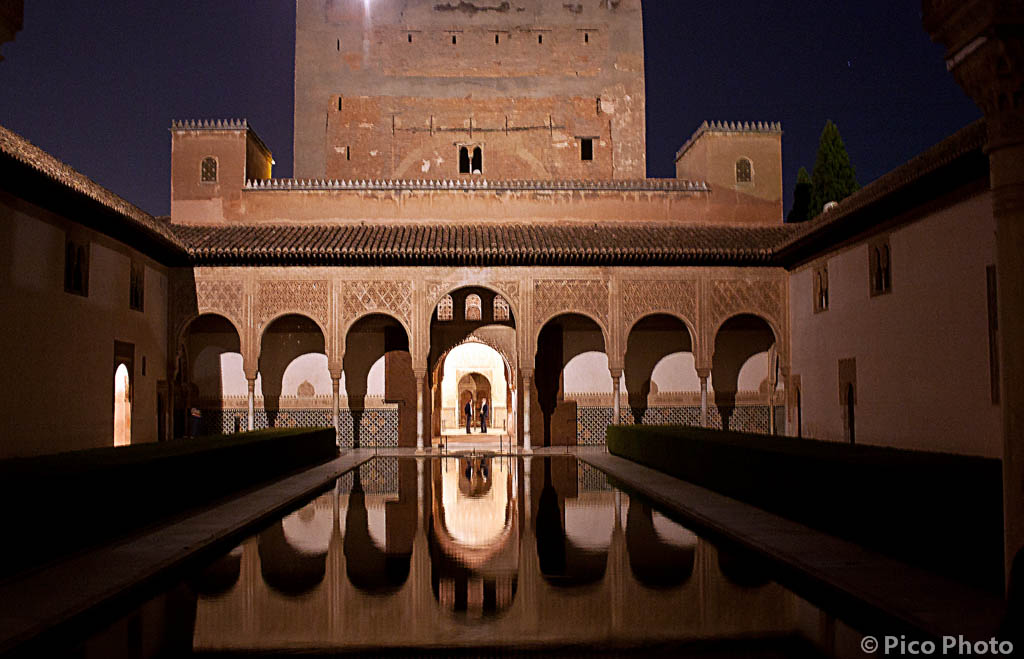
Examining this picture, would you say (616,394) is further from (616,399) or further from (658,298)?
(658,298)

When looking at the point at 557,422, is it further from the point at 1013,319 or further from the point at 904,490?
the point at 1013,319

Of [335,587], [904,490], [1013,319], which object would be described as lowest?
[335,587]

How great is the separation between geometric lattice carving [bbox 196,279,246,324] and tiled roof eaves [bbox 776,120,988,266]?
11203mm

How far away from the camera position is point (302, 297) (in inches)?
723

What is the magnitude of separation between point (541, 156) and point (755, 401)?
9839 mm

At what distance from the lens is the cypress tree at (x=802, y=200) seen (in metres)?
34.1

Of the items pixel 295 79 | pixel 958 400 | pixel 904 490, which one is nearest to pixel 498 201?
pixel 295 79

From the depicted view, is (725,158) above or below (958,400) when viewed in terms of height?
above

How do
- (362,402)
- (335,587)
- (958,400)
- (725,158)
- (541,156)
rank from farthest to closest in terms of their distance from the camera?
(541,156) < (725,158) < (362,402) < (958,400) < (335,587)

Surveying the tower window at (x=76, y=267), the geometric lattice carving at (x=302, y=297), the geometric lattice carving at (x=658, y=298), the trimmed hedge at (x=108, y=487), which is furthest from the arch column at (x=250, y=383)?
the geometric lattice carving at (x=658, y=298)

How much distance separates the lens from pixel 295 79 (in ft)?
87.2

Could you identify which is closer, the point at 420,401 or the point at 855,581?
the point at 855,581

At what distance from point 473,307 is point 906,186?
1102 cm

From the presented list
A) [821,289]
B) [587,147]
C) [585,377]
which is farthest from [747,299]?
[587,147]
